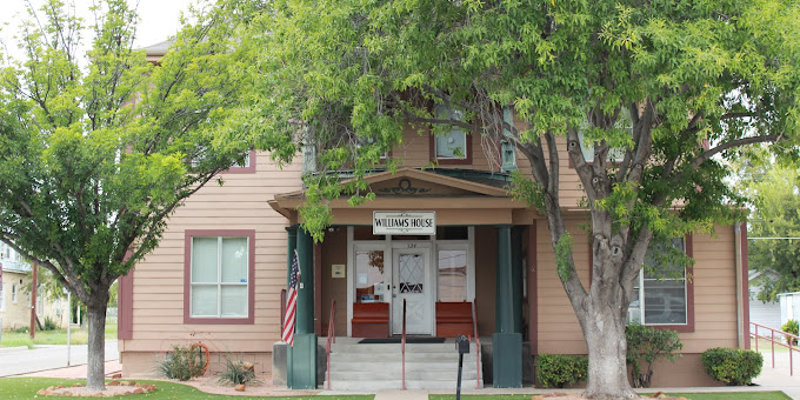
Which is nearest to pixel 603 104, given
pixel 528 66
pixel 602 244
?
pixel 528 66

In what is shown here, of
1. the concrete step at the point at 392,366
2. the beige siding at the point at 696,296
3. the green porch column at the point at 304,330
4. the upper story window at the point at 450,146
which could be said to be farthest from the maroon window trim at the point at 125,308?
the beige siding at the point at 696,296

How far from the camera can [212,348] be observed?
1838cm

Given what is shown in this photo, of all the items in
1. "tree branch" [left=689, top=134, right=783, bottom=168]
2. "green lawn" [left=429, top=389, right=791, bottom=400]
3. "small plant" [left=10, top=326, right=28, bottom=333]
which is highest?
"tree branch" [left=689, top=134, right=783, bottom=168]

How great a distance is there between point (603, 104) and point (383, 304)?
28.0 ft

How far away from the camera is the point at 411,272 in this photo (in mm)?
18906

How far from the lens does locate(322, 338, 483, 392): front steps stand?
51.6ft

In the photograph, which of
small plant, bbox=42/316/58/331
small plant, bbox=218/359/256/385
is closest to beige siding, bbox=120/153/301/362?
small plant, bbox=218/359/256/385

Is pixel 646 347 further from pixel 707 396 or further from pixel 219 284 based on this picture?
pixel 219 284

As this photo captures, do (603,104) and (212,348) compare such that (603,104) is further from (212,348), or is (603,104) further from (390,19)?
(212,348)

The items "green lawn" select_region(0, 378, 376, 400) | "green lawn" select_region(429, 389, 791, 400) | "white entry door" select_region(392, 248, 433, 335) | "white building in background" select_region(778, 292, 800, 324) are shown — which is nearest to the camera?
"green lawn" select_region(429, 389, 791, 400)

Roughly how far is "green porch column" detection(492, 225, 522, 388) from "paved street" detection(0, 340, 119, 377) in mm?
11915

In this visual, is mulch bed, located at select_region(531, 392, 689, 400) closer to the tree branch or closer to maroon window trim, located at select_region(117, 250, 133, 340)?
the tree branch

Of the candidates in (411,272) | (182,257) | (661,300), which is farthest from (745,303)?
(182,257)

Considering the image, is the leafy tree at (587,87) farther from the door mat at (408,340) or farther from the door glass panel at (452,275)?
the door glass panel at (452,275)
